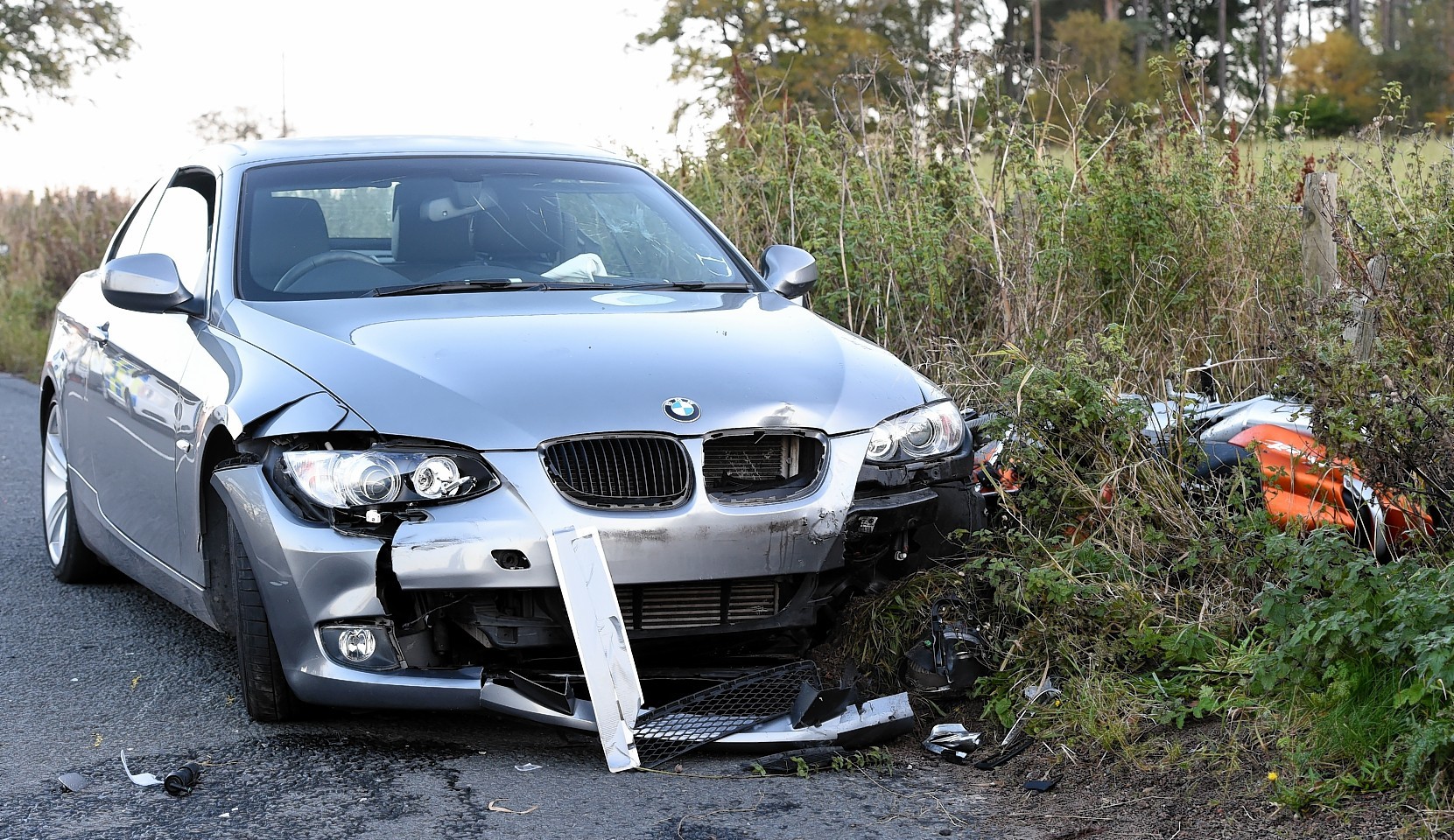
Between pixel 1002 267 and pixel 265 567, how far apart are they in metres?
4.18

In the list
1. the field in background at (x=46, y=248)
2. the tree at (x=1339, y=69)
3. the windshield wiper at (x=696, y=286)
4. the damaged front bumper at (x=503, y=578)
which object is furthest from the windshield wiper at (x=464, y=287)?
the tree at (x=1339, y=69)

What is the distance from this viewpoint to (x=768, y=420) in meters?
3.80

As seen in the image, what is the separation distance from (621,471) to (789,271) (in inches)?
70.4

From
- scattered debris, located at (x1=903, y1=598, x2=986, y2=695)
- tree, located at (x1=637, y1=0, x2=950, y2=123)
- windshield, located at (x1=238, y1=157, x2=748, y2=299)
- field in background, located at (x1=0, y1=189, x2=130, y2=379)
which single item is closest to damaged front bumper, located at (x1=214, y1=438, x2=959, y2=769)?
scattered debris, located at (x1=903, y1=598, x2=986, y2=695)

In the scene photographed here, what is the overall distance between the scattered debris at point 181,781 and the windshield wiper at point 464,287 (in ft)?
4.95

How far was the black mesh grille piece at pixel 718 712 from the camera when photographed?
11.9 ft

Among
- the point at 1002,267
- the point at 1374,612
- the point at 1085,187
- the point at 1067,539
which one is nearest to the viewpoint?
the point at 1374,612

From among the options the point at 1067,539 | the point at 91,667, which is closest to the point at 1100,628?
the point at 1067,539

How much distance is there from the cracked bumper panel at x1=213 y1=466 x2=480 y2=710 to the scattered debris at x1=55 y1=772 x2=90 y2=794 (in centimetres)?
52

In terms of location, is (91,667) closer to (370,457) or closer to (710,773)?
(370,457)

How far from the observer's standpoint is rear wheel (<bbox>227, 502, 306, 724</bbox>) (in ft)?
12.6

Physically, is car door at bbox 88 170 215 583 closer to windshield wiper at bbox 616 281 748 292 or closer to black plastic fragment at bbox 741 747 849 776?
windshield wiper at bbox 616 281 748 292

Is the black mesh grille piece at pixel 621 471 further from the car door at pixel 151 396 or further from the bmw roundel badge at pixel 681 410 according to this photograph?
the car door at pixel 151 396

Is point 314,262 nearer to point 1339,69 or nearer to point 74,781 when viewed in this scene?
point 74,781
